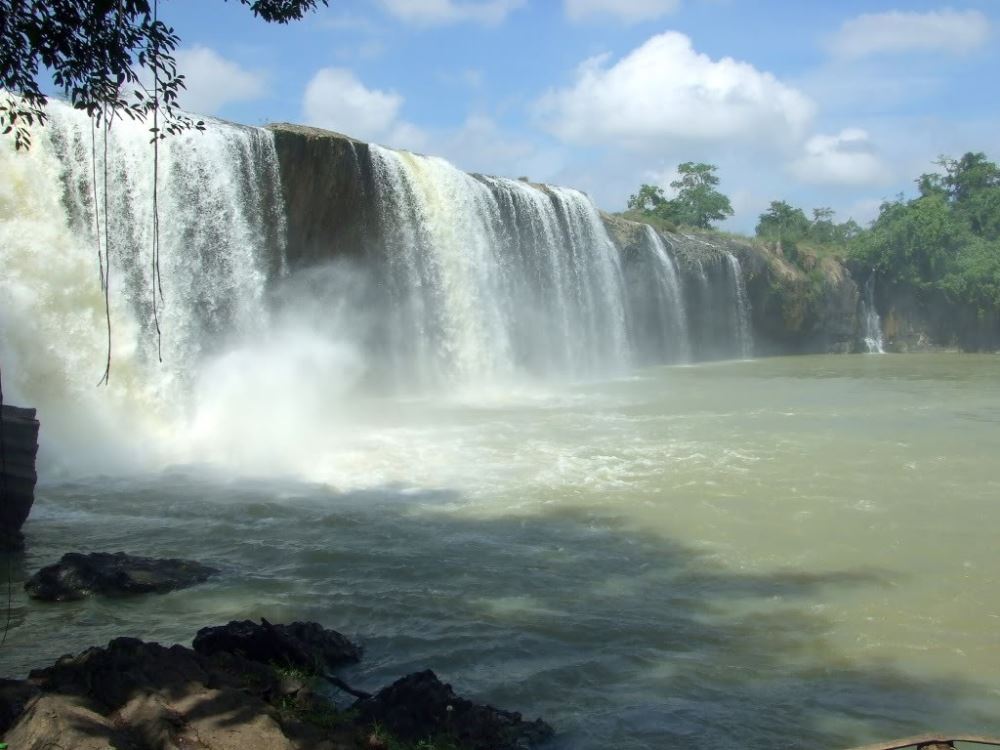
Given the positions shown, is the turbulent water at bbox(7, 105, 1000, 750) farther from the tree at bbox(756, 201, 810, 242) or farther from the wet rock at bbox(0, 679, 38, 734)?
the tree at bbox(756, 201, 810, 242)

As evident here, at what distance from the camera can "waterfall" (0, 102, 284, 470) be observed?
39.7ft

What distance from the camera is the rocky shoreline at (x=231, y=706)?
319 cm

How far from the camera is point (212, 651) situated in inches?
184

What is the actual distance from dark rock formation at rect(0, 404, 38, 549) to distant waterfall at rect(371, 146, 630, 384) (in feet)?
38.1

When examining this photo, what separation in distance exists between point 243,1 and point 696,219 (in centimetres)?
4236

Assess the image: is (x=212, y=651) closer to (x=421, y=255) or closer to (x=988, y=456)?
(x=988, y=456)

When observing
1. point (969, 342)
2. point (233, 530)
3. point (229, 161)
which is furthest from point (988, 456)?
point (969, 342)

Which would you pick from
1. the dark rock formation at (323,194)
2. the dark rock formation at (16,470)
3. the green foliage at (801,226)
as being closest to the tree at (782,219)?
the green foliage at (801,226)

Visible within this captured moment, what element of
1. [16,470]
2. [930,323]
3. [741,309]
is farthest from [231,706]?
[930,323]

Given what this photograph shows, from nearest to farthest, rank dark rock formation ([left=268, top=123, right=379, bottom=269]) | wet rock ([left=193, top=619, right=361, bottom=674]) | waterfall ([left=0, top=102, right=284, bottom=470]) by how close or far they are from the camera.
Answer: wet rock ([left=193, top=619, right=361, bottom=674]) < waterfall ([left=0, top=102, right=284, bottom=470]) < dark rock formation ([left=268, top=123, right=379, bottom=269])

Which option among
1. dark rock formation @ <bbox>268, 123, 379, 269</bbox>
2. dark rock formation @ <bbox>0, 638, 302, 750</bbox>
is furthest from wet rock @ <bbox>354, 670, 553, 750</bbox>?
dark rock formation @ <bbox>268, 123, 379, 269</bbox>

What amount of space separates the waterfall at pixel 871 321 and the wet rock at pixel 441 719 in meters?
34.2

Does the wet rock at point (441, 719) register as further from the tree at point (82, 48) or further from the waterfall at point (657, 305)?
the waterfall at point (657, 305)

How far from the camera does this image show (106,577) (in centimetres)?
628
